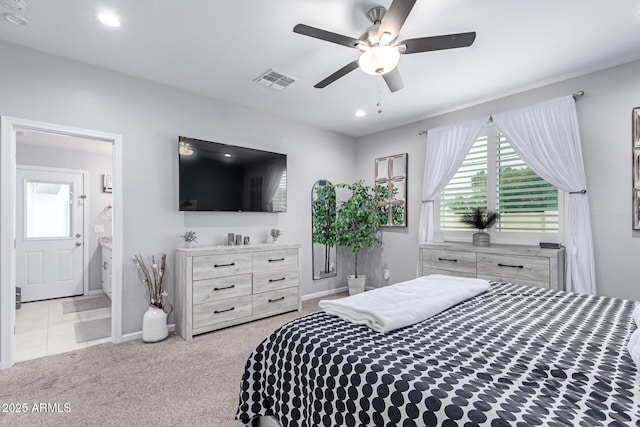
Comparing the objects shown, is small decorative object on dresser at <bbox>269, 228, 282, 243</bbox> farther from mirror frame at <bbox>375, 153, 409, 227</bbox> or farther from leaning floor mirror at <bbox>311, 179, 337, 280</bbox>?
mirror frame at <bbox>375, 153, 409, 227</bbox>

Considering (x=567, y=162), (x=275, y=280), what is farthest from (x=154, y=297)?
(x=567, y=162)

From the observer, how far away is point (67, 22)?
7.32ft

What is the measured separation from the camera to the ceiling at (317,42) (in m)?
2.08

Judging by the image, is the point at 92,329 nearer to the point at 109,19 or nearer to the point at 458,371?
the point at 109,19

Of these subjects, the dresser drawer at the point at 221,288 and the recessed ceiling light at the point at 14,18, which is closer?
the recessed ceiling light at the point at 14,18

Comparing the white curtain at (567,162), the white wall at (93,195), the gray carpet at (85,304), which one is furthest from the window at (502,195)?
the white wall at (93,195)

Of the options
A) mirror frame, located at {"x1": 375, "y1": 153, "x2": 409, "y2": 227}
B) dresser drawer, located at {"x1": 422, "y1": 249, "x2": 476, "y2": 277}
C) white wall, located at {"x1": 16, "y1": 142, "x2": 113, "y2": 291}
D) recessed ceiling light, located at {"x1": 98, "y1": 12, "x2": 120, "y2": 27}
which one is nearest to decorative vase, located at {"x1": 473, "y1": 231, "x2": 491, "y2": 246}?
dresser drawer, located at {"x1": 422, "y1": 249, "x2": 476, "y2": 277}

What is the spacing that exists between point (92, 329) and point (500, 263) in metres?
4.44

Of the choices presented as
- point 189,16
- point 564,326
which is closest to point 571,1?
point 564,326

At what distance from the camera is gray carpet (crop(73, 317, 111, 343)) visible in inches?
123

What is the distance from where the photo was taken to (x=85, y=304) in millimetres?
4418

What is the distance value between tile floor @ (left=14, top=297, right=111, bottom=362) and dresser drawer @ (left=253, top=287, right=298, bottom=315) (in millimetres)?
1483

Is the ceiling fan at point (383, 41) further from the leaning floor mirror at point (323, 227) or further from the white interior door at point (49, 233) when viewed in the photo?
the white interior door at point (49, 233)

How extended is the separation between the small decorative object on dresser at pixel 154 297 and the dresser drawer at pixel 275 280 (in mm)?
952
